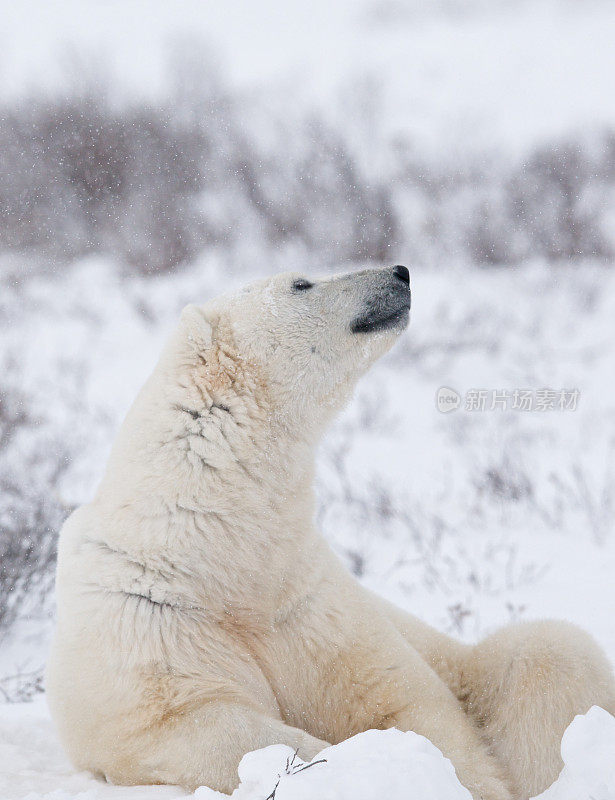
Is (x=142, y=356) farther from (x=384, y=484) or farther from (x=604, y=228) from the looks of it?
(x=604, y=228)

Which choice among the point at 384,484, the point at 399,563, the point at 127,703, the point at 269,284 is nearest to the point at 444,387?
the point at 384,484

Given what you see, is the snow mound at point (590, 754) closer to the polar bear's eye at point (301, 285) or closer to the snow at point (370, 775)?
the snow at point (370, 775)

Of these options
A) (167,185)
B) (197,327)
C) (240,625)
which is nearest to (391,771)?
(240,625)

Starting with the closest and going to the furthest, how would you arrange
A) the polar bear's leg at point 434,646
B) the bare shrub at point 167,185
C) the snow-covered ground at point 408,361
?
1. the polar bear's leg at point 434,646
2. the snow-covered ground at point 408,361
3. the bare shrub at point 167,185

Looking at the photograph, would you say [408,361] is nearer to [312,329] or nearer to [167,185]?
[167,185]

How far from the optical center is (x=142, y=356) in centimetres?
743

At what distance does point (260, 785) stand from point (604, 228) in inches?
360

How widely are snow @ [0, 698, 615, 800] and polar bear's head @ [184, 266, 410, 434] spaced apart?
0.80m

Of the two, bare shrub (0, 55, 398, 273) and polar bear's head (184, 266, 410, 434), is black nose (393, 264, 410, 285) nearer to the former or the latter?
polar bear's head (184, 266, 410, 434)

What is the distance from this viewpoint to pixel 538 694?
1784mm

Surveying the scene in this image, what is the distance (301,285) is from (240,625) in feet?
2.82

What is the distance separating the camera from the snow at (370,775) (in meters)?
1.21

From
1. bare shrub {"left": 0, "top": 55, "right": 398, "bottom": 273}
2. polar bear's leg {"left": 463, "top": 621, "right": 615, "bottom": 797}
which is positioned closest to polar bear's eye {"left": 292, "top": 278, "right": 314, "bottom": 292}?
polar bear's leg {"left": 463, "top": 621, "right": 615, "bottom": 797}

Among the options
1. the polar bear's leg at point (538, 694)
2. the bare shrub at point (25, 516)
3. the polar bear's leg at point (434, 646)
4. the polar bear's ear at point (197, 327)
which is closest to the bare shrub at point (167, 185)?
the bare shrub at point (25, 516)
